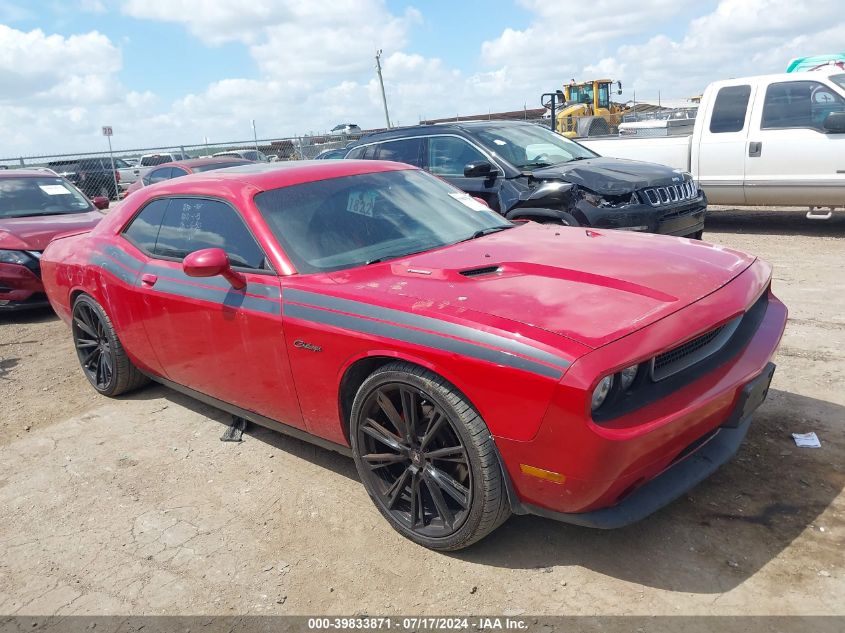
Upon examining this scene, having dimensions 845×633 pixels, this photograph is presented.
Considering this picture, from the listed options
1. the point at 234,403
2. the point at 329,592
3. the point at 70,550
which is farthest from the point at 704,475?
the point at 70,550

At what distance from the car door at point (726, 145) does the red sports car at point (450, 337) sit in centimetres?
619

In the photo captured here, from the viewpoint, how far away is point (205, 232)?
3.80 metres

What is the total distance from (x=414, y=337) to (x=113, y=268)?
2679 mm

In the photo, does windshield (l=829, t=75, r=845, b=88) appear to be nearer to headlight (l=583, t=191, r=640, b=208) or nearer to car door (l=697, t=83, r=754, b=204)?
car door (l=697, t=83, r=754, b=204)

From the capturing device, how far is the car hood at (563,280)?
2.48 m

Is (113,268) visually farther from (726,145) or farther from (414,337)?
(726,145)

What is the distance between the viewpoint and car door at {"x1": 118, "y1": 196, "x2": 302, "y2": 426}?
330 centimetres

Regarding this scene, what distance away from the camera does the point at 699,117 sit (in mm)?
9375

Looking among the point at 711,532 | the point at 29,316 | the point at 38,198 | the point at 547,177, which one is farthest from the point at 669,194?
the point at 38,198

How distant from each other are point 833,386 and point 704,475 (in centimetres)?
193

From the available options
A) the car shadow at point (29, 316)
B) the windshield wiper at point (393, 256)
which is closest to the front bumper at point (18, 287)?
the car shadow at point (29, 316)

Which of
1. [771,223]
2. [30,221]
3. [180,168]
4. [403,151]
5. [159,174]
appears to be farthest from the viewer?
[159,174]

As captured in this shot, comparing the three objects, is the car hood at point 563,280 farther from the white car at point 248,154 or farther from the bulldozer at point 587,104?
the bulldozer at point 587,104

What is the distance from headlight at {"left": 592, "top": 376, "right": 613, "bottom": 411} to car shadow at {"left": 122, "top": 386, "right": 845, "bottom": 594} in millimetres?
741
